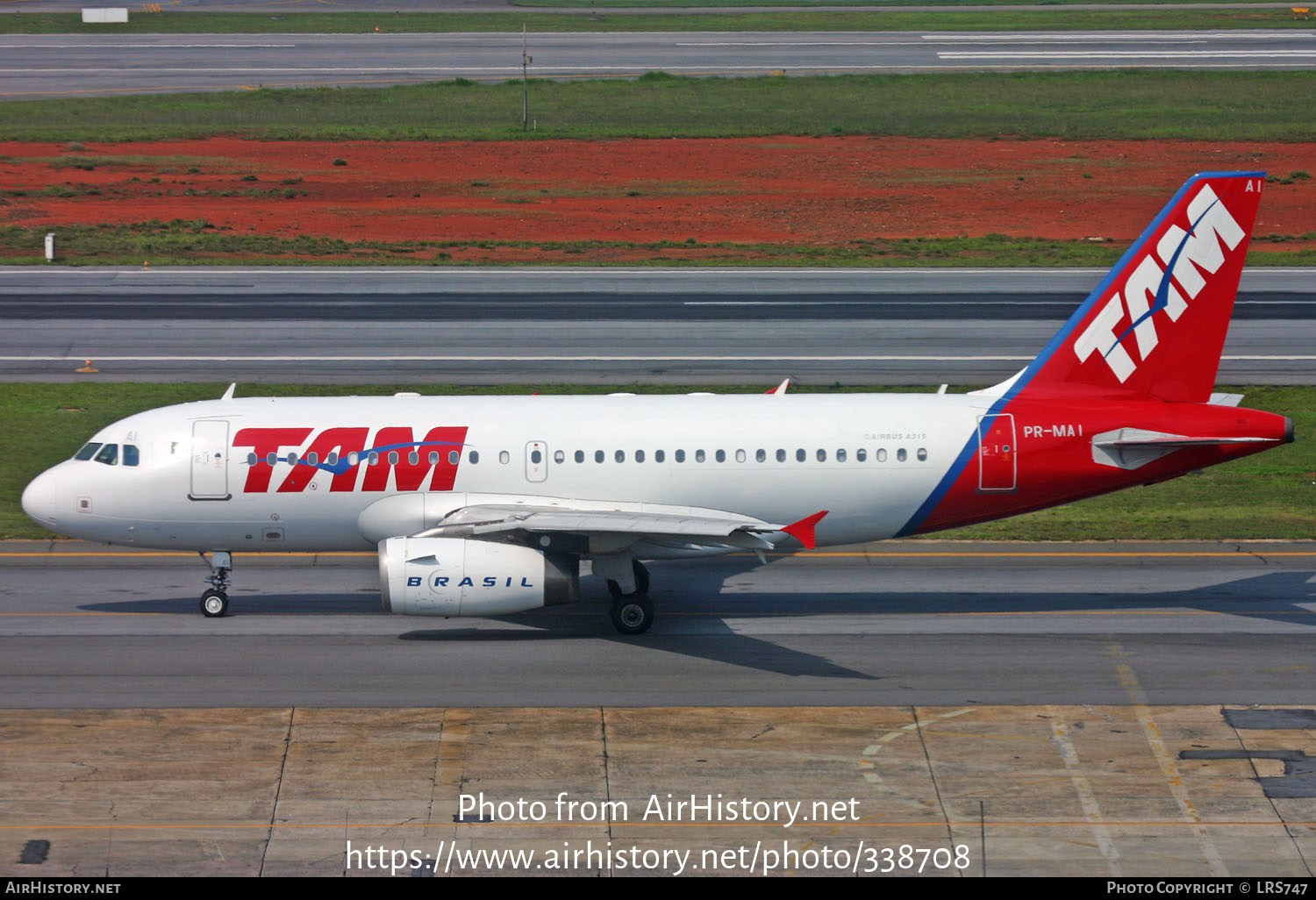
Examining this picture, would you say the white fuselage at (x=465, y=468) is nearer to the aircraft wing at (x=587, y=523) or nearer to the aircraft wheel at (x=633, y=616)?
the aircraft wing at (x=587, y=523)

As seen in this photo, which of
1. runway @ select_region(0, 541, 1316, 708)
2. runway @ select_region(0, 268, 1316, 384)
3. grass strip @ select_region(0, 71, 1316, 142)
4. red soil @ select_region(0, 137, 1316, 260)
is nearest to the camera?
runway @ select_region(0, 541, 1316, 708)

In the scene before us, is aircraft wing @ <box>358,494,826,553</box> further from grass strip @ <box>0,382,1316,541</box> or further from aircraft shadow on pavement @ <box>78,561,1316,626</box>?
grass strip @ <box>0,382,1316,541</box>

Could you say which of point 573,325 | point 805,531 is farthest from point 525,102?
point 805,531

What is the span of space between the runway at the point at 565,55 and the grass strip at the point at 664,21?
2.83 m

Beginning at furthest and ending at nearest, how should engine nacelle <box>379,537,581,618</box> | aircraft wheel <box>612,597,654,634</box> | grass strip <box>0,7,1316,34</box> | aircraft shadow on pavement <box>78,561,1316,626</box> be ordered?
grass strip <box>0,7,1316,34</box> → aircraft shadow on pavement <box>78,561,1316,626</box> → aircraft wheel <box>612,597,654,634</box> → engine nacelle <box>379,537,581,618</box>

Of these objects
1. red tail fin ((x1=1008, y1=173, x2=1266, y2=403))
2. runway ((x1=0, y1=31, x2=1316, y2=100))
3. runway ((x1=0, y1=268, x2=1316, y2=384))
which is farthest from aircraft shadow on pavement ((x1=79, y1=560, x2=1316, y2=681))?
runway ((x1=0, y1=31, x2=1316, y2=100))

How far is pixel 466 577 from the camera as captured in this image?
24891 mm

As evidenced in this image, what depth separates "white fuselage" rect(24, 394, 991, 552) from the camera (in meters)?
26.8

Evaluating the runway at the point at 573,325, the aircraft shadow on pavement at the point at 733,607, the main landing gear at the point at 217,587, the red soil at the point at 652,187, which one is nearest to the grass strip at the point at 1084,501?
the runway at the point at 573,325

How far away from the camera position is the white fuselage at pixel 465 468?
26828 millimetres

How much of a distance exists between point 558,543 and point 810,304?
102ft

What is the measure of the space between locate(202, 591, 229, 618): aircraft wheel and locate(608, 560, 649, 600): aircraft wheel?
7392mm

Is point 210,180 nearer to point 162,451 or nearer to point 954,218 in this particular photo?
point 954,218

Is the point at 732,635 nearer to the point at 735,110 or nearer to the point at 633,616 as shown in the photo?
the point at 633,616
